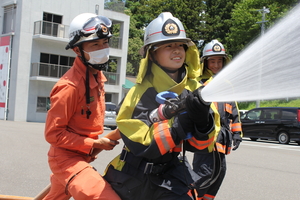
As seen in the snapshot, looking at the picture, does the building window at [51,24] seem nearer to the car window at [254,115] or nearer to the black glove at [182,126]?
the car window at [254,115]

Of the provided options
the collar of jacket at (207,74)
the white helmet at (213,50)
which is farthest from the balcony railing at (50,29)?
the collar of jacket at (207,74)

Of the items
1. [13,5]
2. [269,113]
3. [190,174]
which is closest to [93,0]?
[13,5]

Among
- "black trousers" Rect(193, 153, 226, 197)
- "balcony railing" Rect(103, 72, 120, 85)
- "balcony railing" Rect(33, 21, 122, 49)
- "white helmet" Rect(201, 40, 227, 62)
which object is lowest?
"black trousers" Rect(193, 153, 226, 197)

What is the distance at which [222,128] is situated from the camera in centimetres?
495

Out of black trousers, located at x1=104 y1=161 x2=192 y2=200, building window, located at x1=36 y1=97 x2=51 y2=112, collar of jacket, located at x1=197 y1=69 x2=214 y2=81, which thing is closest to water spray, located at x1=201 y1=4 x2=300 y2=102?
black trousers, located at x1=104 y1=161 x2=192 y2=200

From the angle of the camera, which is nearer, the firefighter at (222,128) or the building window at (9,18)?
the firefighter at (222,128)

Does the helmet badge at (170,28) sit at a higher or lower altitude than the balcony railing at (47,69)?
lower

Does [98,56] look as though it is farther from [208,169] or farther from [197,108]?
[208,169]

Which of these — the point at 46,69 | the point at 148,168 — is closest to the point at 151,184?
the point at 148,168

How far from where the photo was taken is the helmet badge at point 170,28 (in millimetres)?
2979

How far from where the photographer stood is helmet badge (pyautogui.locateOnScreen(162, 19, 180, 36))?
9.77 ft

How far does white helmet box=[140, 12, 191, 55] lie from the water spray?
643 mm

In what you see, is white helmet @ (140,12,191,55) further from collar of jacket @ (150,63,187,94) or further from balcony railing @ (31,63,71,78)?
balcony railing @ (31,63,71,78)

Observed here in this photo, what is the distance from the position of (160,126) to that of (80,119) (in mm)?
1045
